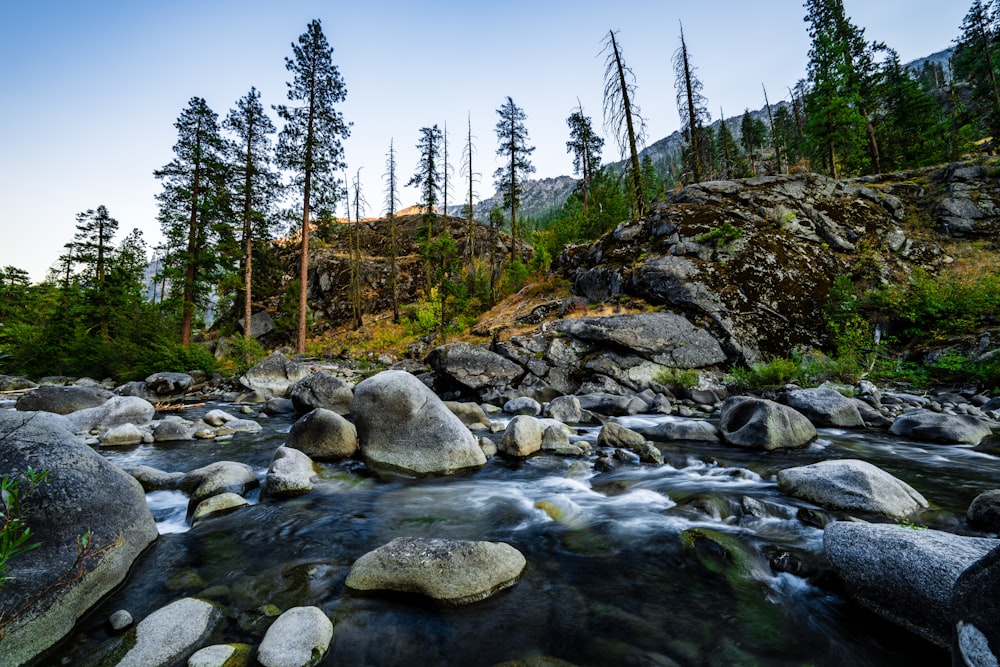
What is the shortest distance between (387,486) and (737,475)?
5.00 m

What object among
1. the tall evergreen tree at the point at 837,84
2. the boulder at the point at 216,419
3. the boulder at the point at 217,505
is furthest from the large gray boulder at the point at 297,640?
the tall evergreen tree at the point at 837,84

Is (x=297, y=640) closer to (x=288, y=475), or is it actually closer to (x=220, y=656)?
(x=220, y=656)

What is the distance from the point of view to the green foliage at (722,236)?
15.5 m

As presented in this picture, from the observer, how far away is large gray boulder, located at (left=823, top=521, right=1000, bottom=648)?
2441 millimetres

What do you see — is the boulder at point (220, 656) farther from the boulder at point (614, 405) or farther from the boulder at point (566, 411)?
the boulder at point (614, 405)

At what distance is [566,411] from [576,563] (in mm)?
6127

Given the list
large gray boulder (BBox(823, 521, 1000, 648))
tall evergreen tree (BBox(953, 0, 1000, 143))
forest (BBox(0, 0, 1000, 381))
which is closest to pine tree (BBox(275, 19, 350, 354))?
forest (BBox(0, 0, 1000, 381))

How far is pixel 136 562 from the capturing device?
3514 mm

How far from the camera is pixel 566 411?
9719 mm

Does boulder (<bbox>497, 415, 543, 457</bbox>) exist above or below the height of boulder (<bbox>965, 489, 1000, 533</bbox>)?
above

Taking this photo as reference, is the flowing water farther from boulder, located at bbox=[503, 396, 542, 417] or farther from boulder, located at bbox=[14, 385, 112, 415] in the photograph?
boulder, located at bbox=[14, 385, 112, 415]

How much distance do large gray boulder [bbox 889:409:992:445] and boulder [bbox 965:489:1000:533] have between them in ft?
13.0

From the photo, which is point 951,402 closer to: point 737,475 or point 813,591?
point 737,475

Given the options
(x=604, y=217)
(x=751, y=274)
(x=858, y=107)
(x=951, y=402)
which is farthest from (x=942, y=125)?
(x=951, y=402)
